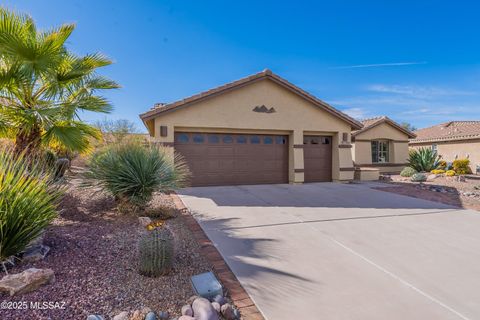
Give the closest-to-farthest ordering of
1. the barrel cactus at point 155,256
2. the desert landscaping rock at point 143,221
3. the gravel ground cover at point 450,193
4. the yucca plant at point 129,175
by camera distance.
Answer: the barrel cactus at point 155,256 → the desert landscaping rock at point 143,221 → the yucca plant at point 129,175 → the gravel ground cover at point 450,193

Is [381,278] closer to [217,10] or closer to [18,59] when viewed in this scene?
[18,59]

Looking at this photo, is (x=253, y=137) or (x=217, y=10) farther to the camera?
(x=253, y=137)

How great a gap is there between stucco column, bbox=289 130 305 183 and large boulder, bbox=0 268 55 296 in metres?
10.7

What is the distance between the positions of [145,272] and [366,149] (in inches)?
711

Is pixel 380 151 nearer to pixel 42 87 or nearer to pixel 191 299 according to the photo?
pixel 191 299

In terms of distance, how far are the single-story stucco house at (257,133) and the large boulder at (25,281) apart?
8081mm

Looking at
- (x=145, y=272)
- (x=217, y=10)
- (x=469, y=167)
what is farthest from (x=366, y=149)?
(x=145, y=272)

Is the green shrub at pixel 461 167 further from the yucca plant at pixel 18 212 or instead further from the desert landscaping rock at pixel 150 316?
the yucca plant at pixel 18 212

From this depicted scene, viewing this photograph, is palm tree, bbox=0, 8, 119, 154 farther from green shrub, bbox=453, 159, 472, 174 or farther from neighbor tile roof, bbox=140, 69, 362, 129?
green shrub, bbox=453, 159, 472, 174

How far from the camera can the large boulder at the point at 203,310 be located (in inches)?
97.7

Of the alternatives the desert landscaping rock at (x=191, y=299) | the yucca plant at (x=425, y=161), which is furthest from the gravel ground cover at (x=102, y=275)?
the yucca plant at (x=425, y=161)

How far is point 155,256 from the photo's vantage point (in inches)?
128

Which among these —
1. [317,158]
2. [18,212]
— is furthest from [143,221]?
[317,158]

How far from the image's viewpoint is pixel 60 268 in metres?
3.20
